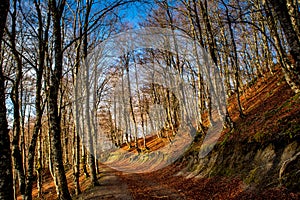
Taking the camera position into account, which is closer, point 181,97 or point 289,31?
point 289,31

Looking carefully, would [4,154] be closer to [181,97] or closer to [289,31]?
[289,31]

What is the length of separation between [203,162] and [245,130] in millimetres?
3072

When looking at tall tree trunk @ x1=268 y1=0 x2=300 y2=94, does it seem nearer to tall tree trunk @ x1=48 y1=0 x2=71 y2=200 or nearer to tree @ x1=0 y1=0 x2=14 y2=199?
tree @ x1=0 y1=0 x2=14 y2=199

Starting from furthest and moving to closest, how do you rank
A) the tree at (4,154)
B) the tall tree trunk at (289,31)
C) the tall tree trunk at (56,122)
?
the tall tree trunk at (56,122), the tall tree trunk at (289,31), the tree at (4,154)

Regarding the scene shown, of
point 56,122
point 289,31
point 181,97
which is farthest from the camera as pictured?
point 181,97

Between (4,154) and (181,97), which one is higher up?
(181,97)

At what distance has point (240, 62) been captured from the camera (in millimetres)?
24641

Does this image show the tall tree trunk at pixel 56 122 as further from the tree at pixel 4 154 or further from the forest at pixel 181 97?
the tree at pixel 4 154

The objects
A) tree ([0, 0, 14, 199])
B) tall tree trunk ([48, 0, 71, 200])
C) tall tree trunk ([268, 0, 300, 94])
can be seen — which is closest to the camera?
tree ([0, 0, 14, 199])

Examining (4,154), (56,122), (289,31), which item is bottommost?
(4,154)

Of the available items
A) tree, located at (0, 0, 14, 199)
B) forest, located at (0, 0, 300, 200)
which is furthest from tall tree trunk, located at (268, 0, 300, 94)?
tree, located at (0, 0, 14, 199)

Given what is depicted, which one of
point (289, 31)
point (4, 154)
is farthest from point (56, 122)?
point (289, 31)

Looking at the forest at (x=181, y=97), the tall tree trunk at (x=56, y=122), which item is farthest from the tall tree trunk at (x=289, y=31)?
the tall tree trunk at (x=56, y=122)

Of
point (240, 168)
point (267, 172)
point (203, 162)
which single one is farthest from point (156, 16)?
point (267, 172)
